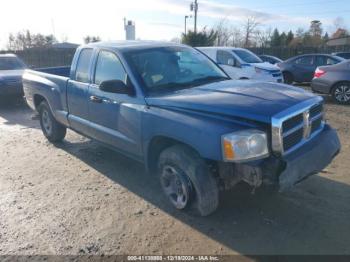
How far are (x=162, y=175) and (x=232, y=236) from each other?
1098 mm

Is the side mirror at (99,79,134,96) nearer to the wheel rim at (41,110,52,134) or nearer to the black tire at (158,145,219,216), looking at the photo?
the black tire at (158,145,219,216)

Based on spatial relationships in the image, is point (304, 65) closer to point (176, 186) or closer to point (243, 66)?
point (243, 66)

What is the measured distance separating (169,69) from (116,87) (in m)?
0.76

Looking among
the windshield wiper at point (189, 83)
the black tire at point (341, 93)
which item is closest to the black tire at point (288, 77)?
the black tire at point (341, 93)

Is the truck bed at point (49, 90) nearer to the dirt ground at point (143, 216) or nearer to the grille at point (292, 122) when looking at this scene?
the dirt ground at point (143, 216)

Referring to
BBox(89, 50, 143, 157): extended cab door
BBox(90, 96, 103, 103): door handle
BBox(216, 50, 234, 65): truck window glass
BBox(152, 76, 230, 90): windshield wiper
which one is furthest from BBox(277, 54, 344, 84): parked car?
BBox(90, 96, 103, 103): door handle

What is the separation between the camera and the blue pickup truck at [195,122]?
348cm

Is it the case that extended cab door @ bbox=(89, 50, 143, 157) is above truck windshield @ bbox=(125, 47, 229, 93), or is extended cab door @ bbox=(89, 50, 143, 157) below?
below

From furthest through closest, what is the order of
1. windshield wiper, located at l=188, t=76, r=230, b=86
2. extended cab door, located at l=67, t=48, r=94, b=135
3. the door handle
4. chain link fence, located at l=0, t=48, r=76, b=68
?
chain link fence, located at l=0, t=48, r=76, b=68, extended cab door, located at l=67, t=48, r=94, b=135, the door handle, windshield wiper, located at l=188, t=76, r=230, b=86

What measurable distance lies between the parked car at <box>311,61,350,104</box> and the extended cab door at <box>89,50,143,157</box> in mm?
8090

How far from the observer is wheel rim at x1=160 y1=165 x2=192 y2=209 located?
398cm

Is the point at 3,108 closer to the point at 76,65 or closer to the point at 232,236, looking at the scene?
the point at 76,65

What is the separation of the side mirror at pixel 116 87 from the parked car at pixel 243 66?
26.2ft

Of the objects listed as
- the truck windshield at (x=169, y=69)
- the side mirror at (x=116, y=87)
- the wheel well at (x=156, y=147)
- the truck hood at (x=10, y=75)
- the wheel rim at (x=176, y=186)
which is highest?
the truck windshield at (x=169, y=69)
